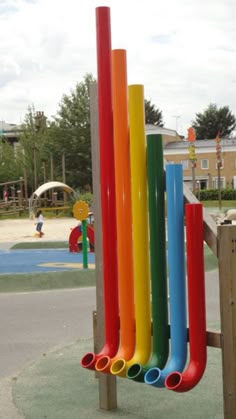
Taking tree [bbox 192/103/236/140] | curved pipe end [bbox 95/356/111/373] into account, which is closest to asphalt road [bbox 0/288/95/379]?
curved pipe end [bbox 95/356/111/373]

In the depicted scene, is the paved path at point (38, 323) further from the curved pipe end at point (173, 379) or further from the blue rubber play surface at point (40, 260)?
the blue rubber play surface at point (40, 260)

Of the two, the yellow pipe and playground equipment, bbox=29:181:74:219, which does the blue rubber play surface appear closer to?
the yellow pipe

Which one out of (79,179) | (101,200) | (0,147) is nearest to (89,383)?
(101,200)

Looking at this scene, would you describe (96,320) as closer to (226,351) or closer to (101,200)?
(101,200)

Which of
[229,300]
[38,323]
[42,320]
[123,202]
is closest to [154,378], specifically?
[229,300]

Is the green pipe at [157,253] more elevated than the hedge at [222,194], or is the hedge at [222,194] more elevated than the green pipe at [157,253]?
the green pipe at [157,253]

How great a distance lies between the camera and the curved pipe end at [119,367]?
351 cm

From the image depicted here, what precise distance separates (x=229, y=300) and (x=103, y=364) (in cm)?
99

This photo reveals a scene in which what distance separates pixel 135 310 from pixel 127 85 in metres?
1.44

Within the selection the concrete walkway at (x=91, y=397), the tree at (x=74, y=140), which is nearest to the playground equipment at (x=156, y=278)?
the concrete walkway at (x=91, y=397)

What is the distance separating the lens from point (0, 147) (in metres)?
57.3

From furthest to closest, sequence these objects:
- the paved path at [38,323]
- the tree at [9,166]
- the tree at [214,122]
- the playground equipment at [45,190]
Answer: the tree at [214,122] < the tree at [9,166] < the playground equipment at [45,190] < the paved path at [38,323]

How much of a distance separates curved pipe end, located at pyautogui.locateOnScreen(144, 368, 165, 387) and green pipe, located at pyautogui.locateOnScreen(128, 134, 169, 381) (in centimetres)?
7

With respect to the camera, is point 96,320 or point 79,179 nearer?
point 96,320
